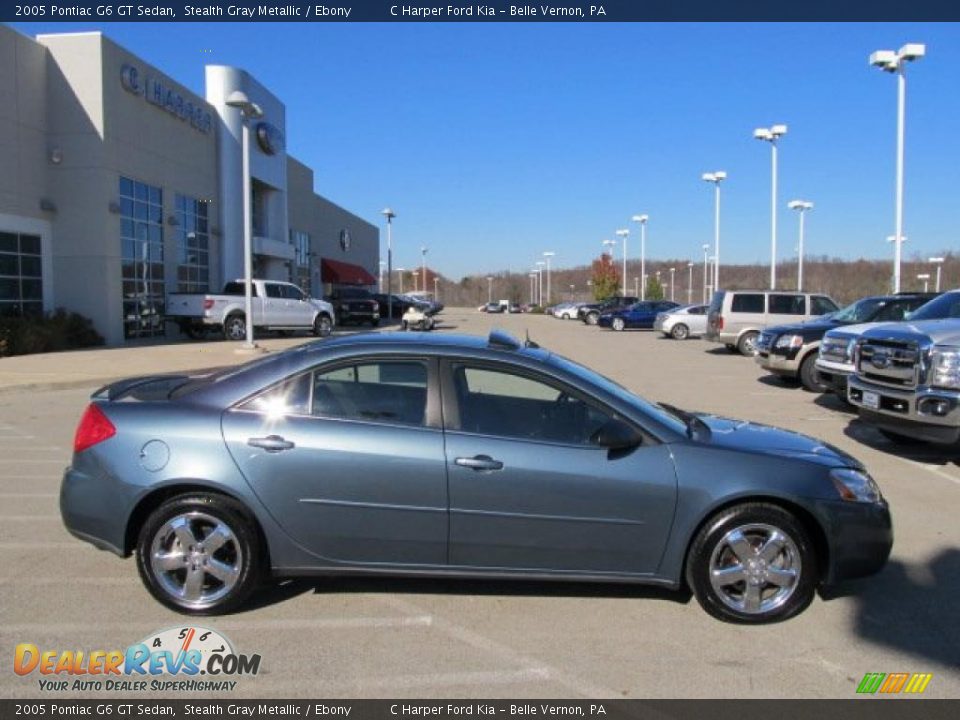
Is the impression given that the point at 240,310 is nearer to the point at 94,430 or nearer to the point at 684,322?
the point at 684,322

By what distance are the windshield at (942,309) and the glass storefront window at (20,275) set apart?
2146 centimetres

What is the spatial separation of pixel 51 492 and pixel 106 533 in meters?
3.03

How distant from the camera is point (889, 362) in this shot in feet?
27.0

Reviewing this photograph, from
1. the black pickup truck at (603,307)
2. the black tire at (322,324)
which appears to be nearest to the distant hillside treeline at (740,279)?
the black pickup truck at (603,307)

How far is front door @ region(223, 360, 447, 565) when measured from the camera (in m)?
4.11

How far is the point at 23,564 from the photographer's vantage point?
16.4 feet

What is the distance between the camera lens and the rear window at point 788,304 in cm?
2223

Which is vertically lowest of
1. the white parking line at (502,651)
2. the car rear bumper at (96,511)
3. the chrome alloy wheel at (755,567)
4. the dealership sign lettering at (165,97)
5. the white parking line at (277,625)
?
the white parking line at (502,651)

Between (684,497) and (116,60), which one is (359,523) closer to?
(684,497)

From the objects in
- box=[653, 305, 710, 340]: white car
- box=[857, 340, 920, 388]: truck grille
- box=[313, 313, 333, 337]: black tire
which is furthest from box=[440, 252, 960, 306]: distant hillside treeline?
box=[857, 340, 920, 388]: truck grille

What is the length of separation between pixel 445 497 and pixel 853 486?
2224 millimetres

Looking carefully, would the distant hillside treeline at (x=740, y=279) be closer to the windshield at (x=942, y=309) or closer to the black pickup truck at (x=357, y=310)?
the black pickup truck at (x=357, y=310)

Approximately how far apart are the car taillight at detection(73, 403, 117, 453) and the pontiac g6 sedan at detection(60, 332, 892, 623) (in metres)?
0.01
